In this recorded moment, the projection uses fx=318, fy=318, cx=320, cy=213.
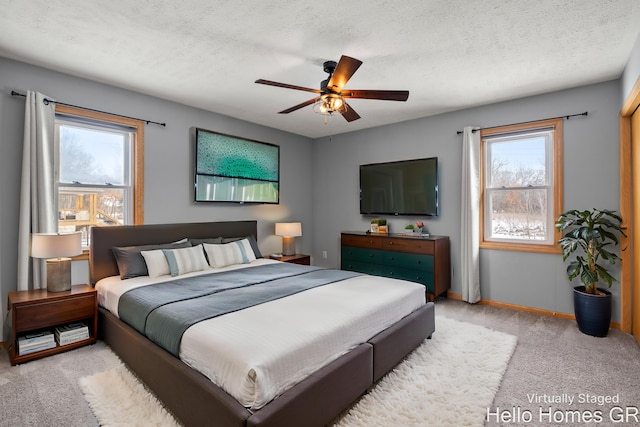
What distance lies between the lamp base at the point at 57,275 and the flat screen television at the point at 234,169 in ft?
5.60

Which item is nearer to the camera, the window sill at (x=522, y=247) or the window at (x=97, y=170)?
the window at (x=97, y=170)

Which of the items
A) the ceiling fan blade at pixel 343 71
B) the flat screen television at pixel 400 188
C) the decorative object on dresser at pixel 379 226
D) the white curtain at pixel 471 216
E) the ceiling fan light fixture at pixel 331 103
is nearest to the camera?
the ceiling fan blade at pixel 343 71

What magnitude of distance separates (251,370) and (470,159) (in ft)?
12.7

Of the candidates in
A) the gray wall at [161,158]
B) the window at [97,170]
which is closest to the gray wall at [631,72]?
the gray wall at [161,158]

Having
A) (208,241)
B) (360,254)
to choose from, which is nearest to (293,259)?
(360,254)

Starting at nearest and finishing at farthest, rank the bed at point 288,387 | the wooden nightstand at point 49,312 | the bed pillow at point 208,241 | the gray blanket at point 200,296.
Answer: the bed at point 288,387, the gray blanket at point 200,296, the wooden nightstand at point 49,312, the bed pillow at point 208,241

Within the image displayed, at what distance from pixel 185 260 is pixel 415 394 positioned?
260 cm

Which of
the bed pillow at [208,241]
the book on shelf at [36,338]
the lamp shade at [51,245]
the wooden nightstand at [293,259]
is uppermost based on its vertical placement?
the lamp shade at [51,245]

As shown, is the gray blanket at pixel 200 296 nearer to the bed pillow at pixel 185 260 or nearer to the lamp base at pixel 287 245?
the bed pillow at pixel 185 260

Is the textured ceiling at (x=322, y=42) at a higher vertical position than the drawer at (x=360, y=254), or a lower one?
higher

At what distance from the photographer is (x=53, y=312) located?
2775 millimetres

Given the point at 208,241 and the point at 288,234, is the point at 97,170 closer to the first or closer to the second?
the point at 208,241

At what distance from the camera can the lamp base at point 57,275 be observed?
289cm

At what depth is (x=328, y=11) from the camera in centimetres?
225
